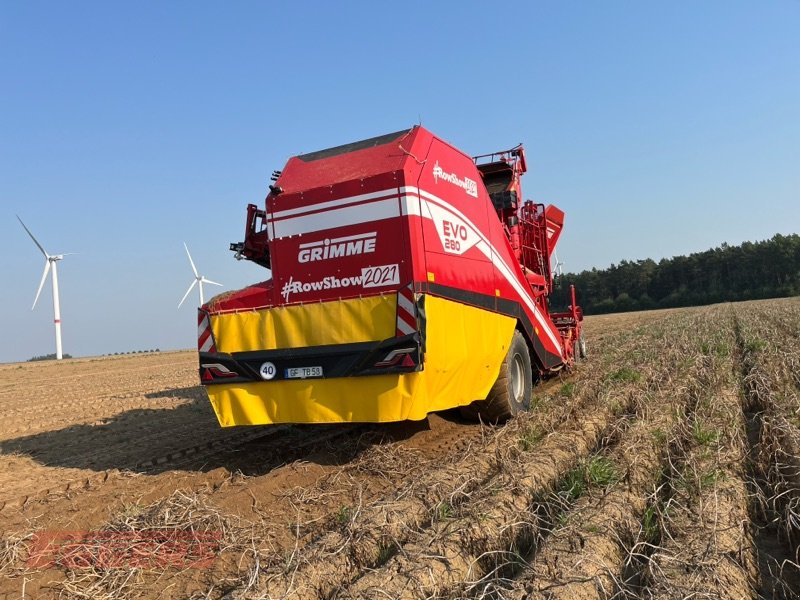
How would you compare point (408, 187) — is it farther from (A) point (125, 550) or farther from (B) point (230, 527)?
(A) point (125, 550)

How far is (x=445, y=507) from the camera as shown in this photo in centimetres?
379

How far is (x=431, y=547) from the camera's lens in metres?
3.21

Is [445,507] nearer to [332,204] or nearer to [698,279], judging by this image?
[332,204]

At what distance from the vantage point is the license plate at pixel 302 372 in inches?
210

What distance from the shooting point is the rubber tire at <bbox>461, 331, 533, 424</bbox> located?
663cm

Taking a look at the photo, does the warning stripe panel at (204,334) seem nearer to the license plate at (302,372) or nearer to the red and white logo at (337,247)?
the license plate at (302,372)

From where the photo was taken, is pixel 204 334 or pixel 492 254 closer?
pixel 204 334

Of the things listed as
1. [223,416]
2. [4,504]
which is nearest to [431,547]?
[223,416]

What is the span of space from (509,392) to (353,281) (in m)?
2.42

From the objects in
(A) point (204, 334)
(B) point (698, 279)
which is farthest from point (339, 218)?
(B) point (698, 279)

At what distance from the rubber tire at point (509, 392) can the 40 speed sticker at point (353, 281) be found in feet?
6.81

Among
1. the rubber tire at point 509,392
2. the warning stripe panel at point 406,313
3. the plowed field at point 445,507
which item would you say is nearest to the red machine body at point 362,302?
the warning stripe panel at point 406,313

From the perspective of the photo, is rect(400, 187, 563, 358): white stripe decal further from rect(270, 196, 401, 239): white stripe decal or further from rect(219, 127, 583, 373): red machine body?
rect(270, 196, 401, 239): white stripe decal

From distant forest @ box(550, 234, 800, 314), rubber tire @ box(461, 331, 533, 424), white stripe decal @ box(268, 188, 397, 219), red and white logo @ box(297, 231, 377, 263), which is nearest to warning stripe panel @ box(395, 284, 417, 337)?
red and white logo @ box(297, 231, 377, 263)
